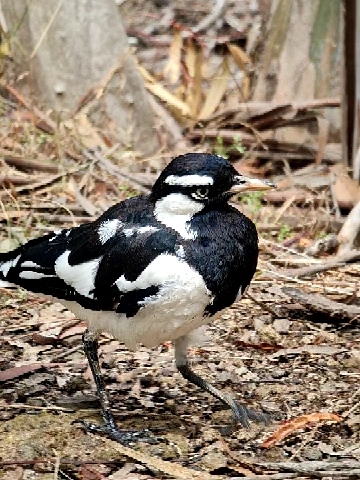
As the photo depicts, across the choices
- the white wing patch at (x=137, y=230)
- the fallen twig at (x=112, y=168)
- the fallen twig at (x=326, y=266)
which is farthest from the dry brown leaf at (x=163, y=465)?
the fallen twig at (x=112, y=168)

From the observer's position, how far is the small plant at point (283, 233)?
16.5 feet

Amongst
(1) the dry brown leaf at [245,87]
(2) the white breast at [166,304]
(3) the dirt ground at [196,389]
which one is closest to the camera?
(2) the white breast at [166,304]

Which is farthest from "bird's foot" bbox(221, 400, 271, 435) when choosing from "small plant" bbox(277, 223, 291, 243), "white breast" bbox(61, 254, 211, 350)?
"small plant" bbox(277, 223, 291, 243)

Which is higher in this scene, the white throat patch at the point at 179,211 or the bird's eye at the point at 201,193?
the bird's eye at the point at 201,193

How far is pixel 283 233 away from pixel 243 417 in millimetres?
1856

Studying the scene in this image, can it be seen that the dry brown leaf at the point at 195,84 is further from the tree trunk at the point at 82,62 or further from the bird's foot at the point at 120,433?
the bird's foot at the point at 120,433

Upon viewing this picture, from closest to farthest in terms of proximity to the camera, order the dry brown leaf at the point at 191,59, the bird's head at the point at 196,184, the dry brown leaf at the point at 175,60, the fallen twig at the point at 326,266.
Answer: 1. the bird's head at the point at 196,184
2. the fallen twig at the point at 326,266
3. the dry brown leaf at the point at 191,59
4. the dry brown leaf at the point at 175,60

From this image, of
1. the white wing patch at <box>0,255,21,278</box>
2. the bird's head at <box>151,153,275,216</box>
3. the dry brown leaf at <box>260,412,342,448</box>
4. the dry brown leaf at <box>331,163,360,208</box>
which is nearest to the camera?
the bird's head at <box>151,153,275,216</box>

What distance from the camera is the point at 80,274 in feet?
10.7

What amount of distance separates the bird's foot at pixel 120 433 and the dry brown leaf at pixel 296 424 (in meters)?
0.39

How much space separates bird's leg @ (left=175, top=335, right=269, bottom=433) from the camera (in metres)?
3.37

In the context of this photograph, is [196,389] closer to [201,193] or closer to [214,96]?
[201,193]

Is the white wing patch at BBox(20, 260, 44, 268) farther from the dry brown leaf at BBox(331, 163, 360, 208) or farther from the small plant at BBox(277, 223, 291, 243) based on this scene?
the dry brown leaf at BBox(331, 163, 360, 208)

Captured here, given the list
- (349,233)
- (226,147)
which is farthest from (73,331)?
(226,147)
